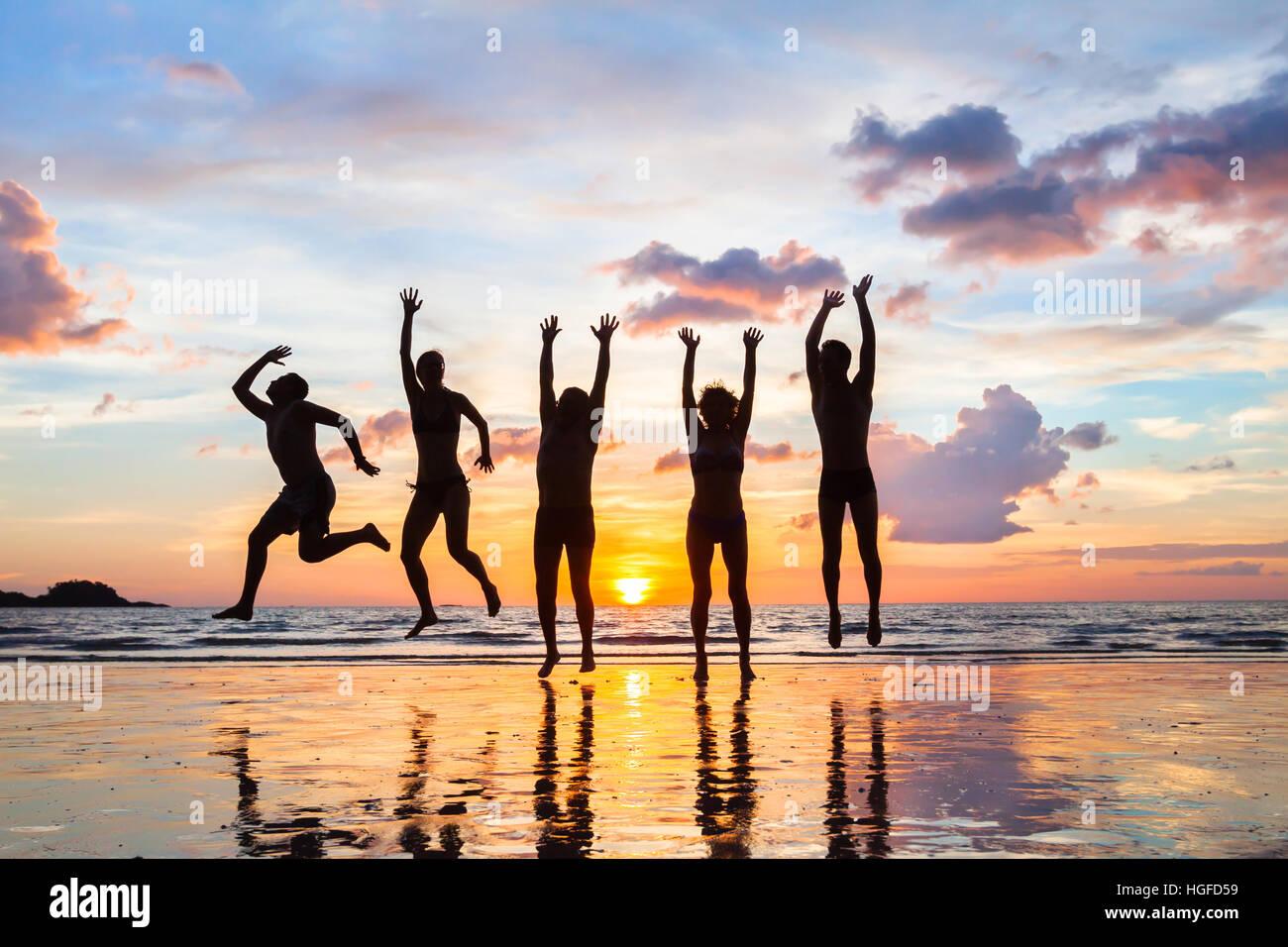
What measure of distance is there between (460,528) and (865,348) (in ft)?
15.9

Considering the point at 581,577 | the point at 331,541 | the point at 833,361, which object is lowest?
the point at 581,577

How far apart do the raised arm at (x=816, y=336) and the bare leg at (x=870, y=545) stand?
4.41 ft

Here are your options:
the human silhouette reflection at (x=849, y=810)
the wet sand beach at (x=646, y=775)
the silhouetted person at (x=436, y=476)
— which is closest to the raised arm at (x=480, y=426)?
the silhouetted person at (x=436, y=476)

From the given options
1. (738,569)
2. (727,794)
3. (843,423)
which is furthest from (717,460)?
(727,794)

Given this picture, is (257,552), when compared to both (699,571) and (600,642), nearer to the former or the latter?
(699,571)

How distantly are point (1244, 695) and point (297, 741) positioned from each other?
31.3 feet

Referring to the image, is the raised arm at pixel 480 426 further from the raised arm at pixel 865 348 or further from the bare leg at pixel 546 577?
the raised arm at pixel 865 348

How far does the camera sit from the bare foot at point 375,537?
1167cm

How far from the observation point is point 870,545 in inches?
429

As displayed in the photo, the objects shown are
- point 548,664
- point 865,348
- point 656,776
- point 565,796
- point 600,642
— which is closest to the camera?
point 565,796

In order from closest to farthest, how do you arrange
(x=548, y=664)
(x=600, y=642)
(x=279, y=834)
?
1. (x=279, y=834)
2. (x=548, y=664)
3. (x=600, y=642)
